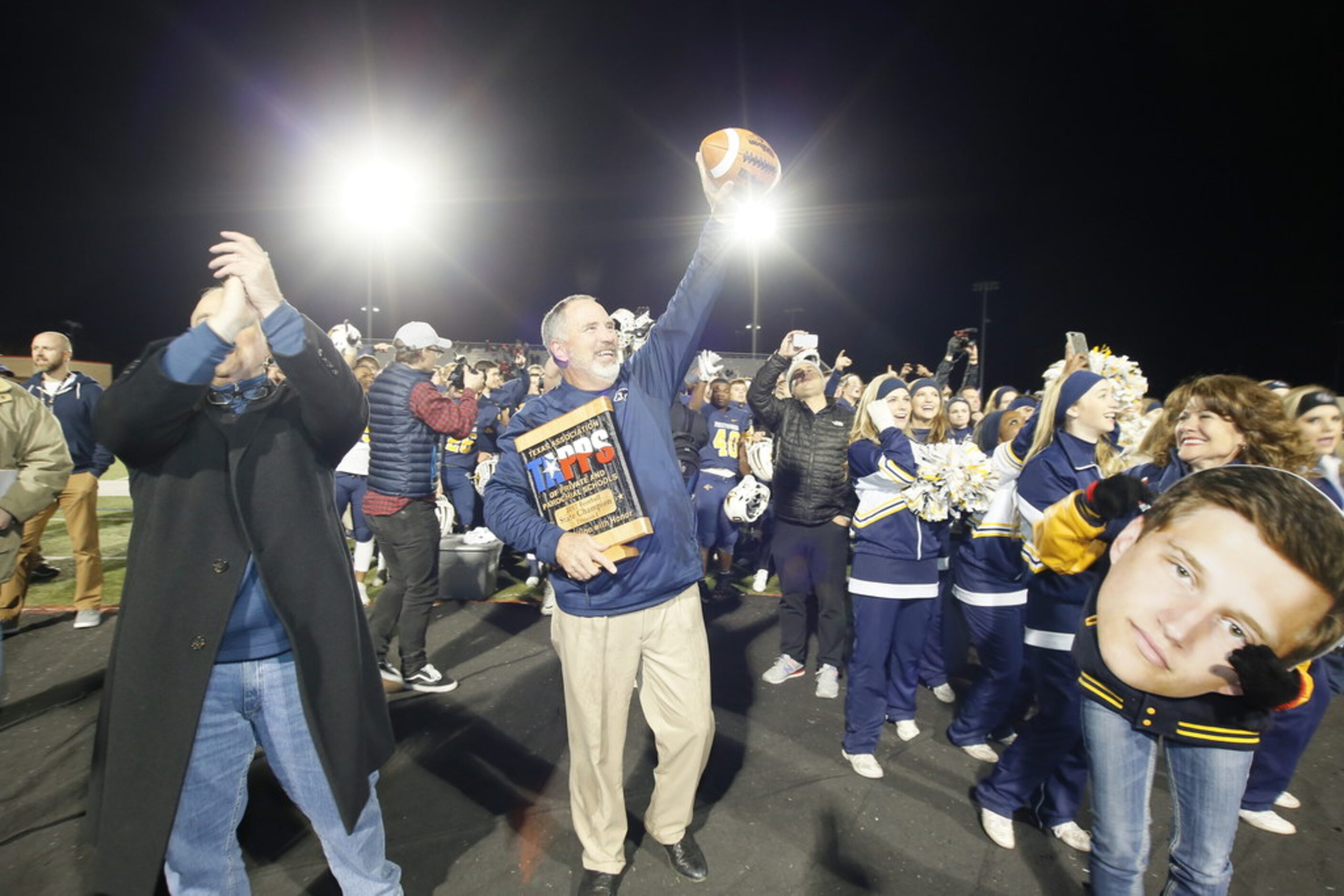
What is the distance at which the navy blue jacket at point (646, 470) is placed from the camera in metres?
2.71

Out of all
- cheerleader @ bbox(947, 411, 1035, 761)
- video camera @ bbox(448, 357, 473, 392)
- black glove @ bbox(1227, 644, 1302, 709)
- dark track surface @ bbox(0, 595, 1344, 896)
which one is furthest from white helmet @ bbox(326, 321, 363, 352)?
black glove @ bbox(1227, 644, 1302, 709)

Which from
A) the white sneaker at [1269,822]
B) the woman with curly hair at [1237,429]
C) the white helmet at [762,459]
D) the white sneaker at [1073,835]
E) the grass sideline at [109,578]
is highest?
the woman with curly hair at [1237,429]

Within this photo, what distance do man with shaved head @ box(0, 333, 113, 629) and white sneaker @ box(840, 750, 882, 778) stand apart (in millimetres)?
6325

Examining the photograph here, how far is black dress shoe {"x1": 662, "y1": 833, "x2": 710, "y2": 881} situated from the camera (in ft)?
9.60

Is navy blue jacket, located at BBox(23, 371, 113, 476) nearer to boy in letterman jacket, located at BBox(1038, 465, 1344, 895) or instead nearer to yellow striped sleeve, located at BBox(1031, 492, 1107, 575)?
yellow striped sleeve, located at BBox(1031, 492, 1107, 575)

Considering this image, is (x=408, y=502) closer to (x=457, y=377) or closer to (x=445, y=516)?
(x=445, y=516)

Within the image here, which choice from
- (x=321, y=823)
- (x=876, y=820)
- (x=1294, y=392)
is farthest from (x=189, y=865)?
(x=1294, y=392)

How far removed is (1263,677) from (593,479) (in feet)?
7.12

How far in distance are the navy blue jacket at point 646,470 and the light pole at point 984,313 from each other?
2279 cm

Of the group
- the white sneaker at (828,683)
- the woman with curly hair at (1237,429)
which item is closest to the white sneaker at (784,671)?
the white sneaker at (828,683)

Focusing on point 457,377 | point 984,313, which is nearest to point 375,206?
point 457,377

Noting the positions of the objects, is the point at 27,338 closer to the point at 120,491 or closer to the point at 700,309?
the point at 120,491

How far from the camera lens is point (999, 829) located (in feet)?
10.6

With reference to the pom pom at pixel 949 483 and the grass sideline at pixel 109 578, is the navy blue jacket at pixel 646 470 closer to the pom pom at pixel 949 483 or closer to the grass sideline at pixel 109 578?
the pom pom at pixel 949 483
